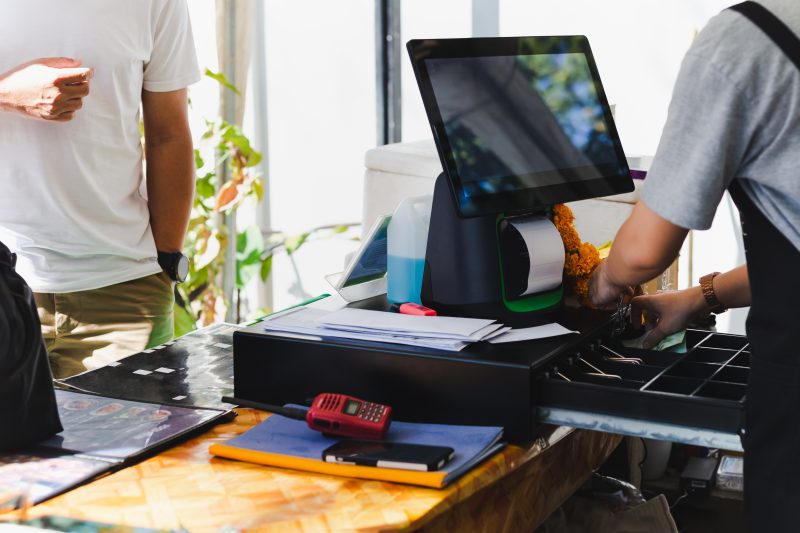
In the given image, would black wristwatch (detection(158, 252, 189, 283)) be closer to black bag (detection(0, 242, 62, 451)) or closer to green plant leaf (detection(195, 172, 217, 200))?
black bag (detection(0, 242, 62, 451))

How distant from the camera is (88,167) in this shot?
228 cm

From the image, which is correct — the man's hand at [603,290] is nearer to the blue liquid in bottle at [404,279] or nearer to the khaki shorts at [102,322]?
the blue liquid in bottle at [404,279]

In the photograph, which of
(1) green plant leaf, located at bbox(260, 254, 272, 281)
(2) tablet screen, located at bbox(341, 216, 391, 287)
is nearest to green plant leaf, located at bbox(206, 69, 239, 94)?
(1) green plant leaf, located at bbox(260, 254, 272, 281)

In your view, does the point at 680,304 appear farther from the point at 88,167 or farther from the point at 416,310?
the point at 88,167

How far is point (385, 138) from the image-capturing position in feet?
16.8

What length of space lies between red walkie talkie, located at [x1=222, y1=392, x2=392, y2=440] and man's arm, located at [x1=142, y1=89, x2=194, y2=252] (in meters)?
1.11

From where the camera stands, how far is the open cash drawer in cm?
144

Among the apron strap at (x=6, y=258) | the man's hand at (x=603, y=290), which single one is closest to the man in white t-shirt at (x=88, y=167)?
the apron strap at (x=6, y=258)

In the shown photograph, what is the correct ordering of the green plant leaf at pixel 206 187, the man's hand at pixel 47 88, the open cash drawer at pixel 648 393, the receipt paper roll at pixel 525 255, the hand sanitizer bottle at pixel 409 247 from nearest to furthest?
the open cash drawer at pixel 648 393 → the receipt paper roll at pixel 525 255 → the hand sanitizer bottle at pixel 409 247 → the man's hand at pixel 47 88 → the green plant leaf at pixel 206 187

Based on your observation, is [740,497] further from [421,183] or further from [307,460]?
[307,460]

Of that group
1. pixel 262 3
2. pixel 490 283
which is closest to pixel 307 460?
pixel 490 283

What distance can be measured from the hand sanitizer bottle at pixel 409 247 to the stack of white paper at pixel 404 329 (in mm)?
105

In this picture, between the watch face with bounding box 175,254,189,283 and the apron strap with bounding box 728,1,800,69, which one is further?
the watch face with bounding box 175,254,189,283

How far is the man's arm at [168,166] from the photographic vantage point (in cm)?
250
